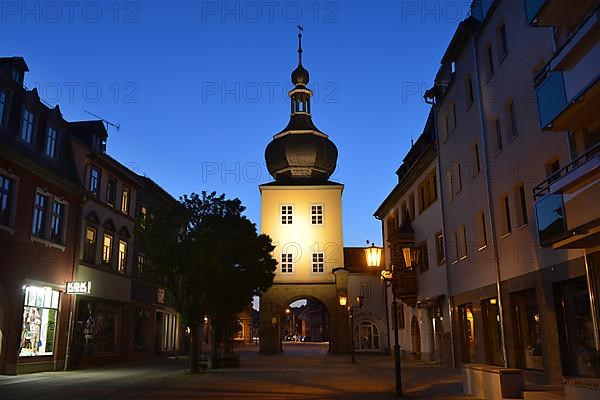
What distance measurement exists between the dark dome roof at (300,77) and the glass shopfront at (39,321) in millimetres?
34719

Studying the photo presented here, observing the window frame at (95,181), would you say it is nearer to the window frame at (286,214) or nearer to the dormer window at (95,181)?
the dormer window at (95,181)

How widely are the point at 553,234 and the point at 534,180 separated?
169 inches

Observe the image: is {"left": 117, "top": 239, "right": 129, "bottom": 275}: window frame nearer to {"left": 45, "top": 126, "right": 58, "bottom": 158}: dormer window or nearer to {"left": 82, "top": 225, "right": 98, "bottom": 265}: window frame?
{"left": 82, "top": 225, "right": 98, "bottom": 265}: window frame

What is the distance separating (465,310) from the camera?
25.7 m

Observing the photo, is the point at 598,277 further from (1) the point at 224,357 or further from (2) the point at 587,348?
(1) the point at 224,357

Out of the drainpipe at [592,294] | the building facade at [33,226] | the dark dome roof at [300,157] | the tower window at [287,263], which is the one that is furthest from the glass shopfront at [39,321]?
the dark dome roof at [300,157]

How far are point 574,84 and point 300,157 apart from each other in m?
41.1

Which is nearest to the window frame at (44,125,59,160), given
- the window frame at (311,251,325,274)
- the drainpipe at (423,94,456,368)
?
the drainpipe at (423,94,456,368)

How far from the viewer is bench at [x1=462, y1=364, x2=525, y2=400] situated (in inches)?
552

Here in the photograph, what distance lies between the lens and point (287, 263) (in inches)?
1980

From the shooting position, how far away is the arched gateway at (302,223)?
159 ft

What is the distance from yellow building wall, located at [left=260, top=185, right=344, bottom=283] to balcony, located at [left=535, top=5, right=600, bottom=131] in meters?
37.1

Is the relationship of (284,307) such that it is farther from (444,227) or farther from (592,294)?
(592,294)

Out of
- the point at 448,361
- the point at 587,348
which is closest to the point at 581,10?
the point at 587,348
